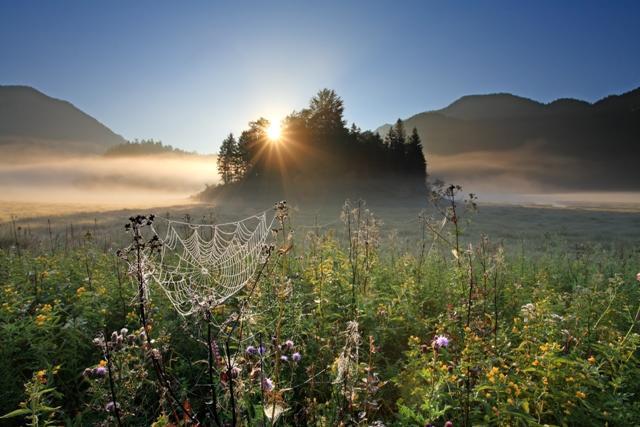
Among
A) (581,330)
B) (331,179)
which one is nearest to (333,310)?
(581,330)

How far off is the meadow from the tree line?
48.5 meters

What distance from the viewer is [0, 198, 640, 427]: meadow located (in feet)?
7.16

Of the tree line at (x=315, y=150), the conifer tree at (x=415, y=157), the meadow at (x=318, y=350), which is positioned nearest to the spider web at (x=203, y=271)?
the meadow at (x=318, y=350)

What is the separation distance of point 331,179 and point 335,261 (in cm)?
4811

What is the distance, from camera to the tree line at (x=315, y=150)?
180 ft

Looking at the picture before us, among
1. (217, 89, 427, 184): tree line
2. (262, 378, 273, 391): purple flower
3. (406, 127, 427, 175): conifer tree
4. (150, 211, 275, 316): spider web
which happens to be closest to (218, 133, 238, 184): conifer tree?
(217, 89, 427, 184): tree line

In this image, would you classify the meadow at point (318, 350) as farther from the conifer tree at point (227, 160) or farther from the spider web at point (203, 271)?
the conifer tree at point (227, 160)

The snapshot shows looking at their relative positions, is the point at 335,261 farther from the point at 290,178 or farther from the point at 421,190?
the point at 421,190

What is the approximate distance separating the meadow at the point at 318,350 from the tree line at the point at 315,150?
48515 millimetres

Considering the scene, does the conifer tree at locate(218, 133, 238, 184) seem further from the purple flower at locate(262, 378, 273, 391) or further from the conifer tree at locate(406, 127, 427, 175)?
the purple flower at locate(262, 378, 273, 391)

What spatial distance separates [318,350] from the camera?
12.7ft

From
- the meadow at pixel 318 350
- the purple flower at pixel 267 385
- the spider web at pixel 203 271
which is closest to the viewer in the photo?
the purple flower at pixel 267 385

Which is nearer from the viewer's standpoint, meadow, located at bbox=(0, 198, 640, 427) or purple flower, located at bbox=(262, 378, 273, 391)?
purple flower, located at bbox=(262, 378, 273, 391)

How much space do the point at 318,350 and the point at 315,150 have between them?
2059 inches
